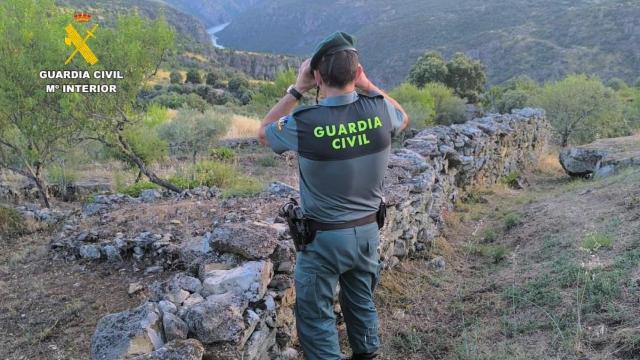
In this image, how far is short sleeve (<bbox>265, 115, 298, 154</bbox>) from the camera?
2733 millimetres

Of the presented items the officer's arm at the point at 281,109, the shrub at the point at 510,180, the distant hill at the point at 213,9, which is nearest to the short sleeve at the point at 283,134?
the officer's arm at the point at 281,109

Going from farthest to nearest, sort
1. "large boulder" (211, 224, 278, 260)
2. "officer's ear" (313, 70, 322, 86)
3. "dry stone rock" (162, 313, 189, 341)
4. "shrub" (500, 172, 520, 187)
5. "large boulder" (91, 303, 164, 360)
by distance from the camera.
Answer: "shrub" (500, 172, 520, 187), "large boulder" (211, 224, 278, 260), "dry stone rock" (162, 313, 189, 341), "officer's ear" (313, 70, 322, 86), "large boulder" (91, 303, 164, 360)

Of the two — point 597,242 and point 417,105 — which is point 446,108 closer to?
point 417,105

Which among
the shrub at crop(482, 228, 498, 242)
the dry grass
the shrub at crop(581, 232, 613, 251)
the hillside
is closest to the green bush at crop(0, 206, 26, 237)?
the shrub at crop(482, 228, 498, 242)

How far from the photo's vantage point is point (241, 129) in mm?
20344

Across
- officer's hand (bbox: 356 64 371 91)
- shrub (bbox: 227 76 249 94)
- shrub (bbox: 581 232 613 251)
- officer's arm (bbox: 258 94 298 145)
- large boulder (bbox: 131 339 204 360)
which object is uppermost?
officer's hand (bbox: 356 64 371 91)

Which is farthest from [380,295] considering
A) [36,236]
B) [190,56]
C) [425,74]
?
[190,56]

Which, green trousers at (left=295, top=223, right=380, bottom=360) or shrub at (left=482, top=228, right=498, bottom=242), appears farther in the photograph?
shrub at (left=482, top=228, right=498, bottom=242)

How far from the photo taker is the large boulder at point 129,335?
2.68 meters

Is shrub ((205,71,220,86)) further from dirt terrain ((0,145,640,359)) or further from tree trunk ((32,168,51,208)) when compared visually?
dirt terrain ((0,145,640,359))

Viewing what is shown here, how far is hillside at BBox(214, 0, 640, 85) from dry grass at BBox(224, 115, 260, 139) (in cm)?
3321

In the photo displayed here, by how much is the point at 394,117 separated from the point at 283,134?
0.72 metres

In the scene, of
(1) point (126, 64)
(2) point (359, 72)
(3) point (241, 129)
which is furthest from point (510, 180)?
(3) point (241, 129)

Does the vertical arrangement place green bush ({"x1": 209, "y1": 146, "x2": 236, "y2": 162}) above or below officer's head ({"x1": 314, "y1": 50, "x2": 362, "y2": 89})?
below
